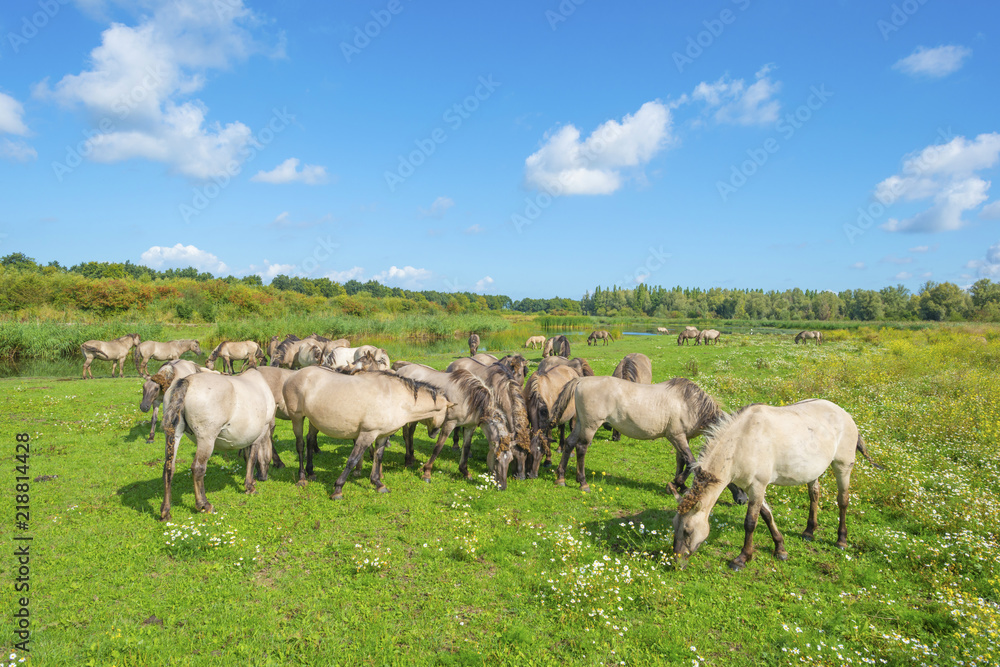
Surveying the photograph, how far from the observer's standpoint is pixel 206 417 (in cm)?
635

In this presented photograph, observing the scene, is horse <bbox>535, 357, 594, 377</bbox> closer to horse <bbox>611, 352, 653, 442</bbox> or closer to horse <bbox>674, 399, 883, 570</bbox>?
horse <bbox>611, 352, 653, 442</bbox>

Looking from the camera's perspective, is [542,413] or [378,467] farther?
[542,413]

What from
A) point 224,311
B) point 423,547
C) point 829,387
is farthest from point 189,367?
point 224,311

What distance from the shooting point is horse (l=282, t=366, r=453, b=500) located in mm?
7461

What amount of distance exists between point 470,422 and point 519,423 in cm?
104

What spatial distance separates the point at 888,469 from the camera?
27.2 feet

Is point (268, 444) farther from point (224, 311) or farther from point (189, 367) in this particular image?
point (224, 311)

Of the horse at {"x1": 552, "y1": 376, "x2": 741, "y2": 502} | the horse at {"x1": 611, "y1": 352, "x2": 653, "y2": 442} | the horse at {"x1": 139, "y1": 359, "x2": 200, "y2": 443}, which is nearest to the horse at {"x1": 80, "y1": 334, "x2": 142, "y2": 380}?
the horse at {"x1": 139, "y1": 359, "x2": 200, "y2": 443}

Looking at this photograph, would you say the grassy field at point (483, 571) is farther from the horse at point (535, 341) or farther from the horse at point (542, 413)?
the horse at point (535, 341)

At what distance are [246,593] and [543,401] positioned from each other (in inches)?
237

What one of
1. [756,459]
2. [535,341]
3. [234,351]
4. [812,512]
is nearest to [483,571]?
[756,459]

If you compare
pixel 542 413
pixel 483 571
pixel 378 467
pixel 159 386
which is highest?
pixel 159 386

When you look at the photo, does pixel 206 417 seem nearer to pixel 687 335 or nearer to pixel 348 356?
pixel 348 356

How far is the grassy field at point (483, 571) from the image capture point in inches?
162
